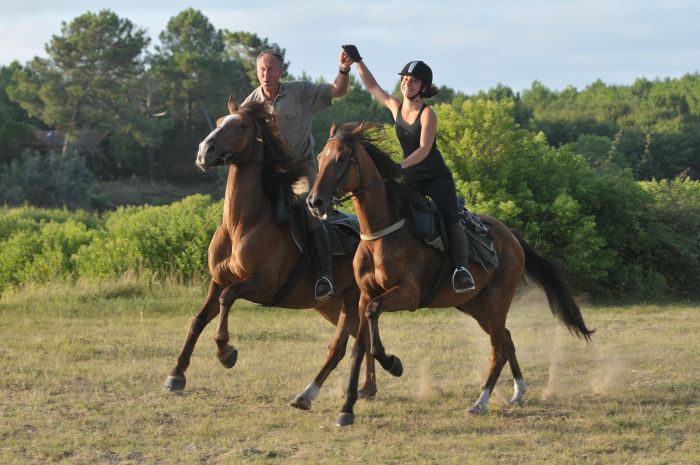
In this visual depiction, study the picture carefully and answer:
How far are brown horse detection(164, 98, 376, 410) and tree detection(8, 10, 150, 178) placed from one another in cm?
5867

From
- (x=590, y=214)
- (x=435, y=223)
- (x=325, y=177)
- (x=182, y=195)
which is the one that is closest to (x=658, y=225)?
(x=590, y=214)

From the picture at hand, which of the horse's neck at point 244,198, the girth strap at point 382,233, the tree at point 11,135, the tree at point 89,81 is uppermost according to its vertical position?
the tree at point 89,81

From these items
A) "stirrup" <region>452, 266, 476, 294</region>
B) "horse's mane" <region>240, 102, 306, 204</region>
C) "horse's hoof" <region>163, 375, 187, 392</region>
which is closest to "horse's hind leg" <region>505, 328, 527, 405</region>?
"stirrup" <region>452, 266, 476, 294</region>

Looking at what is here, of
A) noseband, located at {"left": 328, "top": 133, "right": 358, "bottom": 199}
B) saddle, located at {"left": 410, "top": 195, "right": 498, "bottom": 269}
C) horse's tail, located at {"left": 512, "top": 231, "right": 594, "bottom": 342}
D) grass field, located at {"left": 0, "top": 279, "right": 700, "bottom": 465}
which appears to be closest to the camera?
grass field, located at {"left": 0, "top": 279, "right": 700, "bottom": 465}

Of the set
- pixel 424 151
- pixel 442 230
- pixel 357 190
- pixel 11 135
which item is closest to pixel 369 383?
pixel 442 230

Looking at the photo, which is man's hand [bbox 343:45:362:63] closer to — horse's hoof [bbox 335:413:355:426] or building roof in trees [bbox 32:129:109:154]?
horse's hoof [bbox 335:413:355:426]

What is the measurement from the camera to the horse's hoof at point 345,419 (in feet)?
26.2

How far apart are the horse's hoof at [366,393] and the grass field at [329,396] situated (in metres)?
0.09

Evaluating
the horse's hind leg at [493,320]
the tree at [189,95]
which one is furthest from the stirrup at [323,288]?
the tree at [189,95]

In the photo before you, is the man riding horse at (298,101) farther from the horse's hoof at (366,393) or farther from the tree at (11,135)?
the tree at (11,135)

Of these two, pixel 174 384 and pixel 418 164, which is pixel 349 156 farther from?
pixel 174 384

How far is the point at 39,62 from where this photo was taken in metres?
66.4

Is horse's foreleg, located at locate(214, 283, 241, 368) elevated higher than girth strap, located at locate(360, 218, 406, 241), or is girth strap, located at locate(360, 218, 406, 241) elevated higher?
girth strap, located at locate(360, 218, 406, 241)

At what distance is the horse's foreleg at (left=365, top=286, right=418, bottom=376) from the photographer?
25.9 ft
